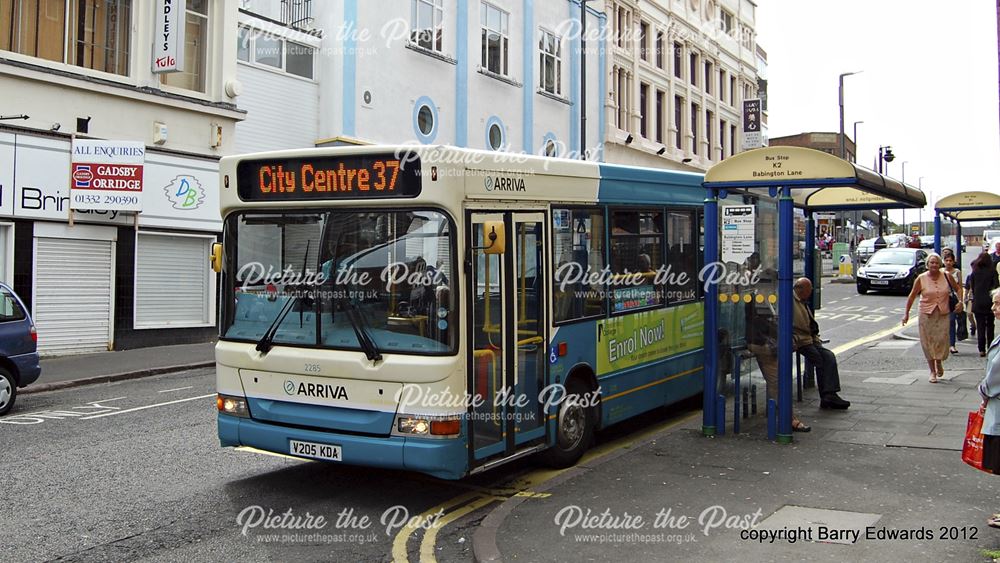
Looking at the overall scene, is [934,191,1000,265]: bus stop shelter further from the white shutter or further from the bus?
the white shutter

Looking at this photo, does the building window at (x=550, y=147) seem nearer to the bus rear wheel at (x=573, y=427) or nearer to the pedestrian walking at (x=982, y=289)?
the pedestrian walking at (x=982, y=289)

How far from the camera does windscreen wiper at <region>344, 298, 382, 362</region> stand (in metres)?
6.81

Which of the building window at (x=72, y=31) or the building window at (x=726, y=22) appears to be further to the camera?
the building window at (x=726, y=22)

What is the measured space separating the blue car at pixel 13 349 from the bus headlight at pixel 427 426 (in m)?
7.32

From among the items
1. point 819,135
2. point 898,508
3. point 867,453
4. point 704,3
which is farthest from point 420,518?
point 819,135

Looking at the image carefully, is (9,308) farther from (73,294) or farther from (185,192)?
(185,192)

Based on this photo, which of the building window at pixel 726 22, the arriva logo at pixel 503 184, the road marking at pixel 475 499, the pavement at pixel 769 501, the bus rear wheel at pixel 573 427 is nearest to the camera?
the pavement at pixel 769 501

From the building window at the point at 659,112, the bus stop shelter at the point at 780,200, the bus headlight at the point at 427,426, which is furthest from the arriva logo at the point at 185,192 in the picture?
the building window at the point at 659,112

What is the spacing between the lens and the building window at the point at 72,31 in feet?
56.5

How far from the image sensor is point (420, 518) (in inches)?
270

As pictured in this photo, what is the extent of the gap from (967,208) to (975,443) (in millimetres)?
11881

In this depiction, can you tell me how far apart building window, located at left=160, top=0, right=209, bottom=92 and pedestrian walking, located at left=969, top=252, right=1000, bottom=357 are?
16.1 meters

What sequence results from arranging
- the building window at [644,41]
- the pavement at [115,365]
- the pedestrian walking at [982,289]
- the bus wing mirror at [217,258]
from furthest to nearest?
the building window at [644,41] → the pedestrian walking at [982,289] → the pavement at [115,365] → the bus wing mirror at [217,258]

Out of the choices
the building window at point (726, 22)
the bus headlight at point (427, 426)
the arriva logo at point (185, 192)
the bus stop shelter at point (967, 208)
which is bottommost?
the bus headlight at point (427, 426)
